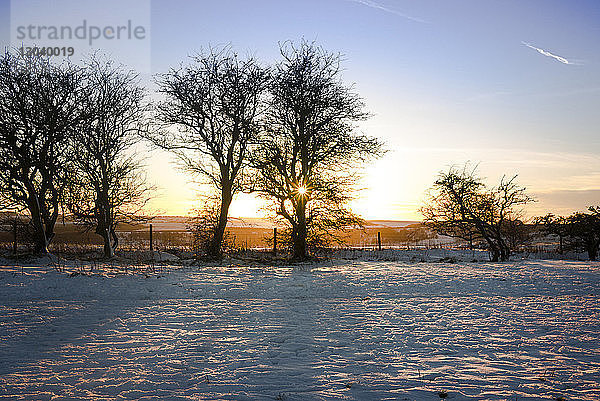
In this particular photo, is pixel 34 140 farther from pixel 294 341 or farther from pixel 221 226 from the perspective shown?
pixel 294 341

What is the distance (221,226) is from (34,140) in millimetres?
9208

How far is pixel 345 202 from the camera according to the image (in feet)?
62.9

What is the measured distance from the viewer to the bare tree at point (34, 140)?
17.5m

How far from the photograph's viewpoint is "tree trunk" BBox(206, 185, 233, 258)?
66.1 ft

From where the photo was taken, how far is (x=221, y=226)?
2031cm

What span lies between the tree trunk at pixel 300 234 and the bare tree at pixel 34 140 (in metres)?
11.1

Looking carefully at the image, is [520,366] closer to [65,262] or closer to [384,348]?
[384,348]

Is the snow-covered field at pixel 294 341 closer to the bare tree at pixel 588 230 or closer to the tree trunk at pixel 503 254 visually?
the tree trunk at pixel 503 254

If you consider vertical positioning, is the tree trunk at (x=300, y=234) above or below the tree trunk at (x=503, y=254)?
above

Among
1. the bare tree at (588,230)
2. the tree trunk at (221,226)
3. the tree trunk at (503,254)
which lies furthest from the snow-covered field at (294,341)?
the bare tree at (588,230)

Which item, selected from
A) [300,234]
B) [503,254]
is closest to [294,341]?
[300,234]

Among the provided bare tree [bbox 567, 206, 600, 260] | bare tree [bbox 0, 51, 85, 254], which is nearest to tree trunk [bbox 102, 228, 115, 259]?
bare tree [bbox 0, 51, 85, 254]

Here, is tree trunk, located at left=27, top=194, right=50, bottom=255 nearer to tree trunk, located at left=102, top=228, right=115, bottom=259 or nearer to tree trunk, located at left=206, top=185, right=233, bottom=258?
tree trunk, located at left=102, top=228, right=115, bottom=259

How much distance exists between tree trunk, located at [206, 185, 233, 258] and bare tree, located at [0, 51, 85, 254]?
7.31 meters
